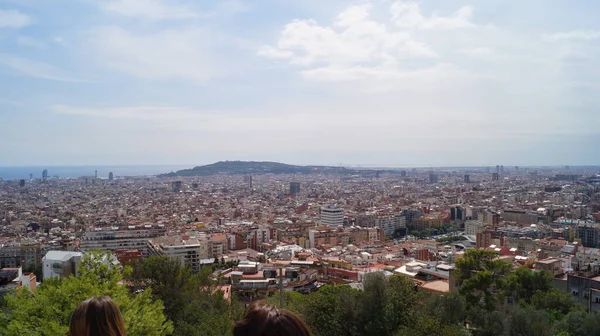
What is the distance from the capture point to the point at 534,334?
34.7ft

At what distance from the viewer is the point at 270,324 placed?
1271 millimetres

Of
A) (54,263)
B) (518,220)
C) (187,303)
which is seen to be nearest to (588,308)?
(187,303)

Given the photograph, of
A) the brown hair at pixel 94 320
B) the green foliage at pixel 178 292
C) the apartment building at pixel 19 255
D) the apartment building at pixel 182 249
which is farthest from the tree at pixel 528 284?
the apartment building at pixel 19 255

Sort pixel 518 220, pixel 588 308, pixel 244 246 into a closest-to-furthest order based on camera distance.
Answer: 1. pixel 588 308
2. pixel 244 246
3. pixel 518 220

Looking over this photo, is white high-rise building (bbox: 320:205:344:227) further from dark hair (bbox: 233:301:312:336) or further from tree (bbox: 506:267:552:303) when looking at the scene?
dark hair (bbox: 233:301:312:336)

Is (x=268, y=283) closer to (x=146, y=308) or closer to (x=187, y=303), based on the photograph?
(x=187, y=303)

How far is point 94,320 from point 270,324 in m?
0.62

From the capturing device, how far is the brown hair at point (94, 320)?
60.9 inches

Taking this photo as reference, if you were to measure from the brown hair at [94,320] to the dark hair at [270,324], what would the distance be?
0.50 m

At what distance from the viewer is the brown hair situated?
1546 millimetres

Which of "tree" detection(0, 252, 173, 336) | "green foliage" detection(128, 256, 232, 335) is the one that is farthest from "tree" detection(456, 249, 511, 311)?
"tree" detection(0, 252, 173, 336)

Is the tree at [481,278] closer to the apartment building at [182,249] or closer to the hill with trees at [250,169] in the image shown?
the apartment building at [182,249]

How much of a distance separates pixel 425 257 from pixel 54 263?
17118 millimetres

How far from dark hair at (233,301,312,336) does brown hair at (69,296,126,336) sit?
0.50 metres
